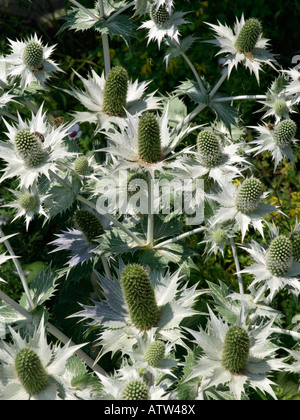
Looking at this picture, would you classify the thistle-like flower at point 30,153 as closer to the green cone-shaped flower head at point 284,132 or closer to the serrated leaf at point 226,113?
the serrated leaf at point 226,113

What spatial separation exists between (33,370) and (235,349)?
0.71m

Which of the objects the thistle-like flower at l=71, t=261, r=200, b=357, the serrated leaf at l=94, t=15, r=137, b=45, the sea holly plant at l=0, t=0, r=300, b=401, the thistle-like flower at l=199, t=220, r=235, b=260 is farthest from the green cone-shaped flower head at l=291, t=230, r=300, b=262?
the serrated leaf at l=94, t=15, r=137, b=45

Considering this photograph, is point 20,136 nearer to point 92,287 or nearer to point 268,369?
point 92,287

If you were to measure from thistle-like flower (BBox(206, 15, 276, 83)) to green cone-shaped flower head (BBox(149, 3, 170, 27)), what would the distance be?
9.3 inches

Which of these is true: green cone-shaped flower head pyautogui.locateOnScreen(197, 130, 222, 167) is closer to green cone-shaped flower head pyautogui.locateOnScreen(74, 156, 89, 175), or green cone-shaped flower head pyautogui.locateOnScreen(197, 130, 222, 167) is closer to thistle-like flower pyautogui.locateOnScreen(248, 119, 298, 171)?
thistle-like flower pyautogui.locateOnScreen(248, 119, 298, 171)

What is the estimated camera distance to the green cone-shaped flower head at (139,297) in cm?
187

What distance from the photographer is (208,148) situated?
7.23 ft

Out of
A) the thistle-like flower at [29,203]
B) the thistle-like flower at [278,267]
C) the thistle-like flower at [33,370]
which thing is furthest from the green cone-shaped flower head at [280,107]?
the thistle-like flower at [33,370]

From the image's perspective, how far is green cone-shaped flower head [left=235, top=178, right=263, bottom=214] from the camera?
2.04 metres

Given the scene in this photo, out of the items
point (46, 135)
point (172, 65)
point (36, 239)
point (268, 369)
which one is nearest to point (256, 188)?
point (268, 369)

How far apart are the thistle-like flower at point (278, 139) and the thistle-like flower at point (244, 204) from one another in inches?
16.6

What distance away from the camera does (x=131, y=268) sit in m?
1.89

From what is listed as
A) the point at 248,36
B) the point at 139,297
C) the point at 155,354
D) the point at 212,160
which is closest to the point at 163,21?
the point at 248,36

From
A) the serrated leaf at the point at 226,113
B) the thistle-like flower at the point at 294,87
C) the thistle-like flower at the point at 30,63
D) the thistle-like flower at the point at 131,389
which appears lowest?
the thistle-like flower at the point at 131,389
